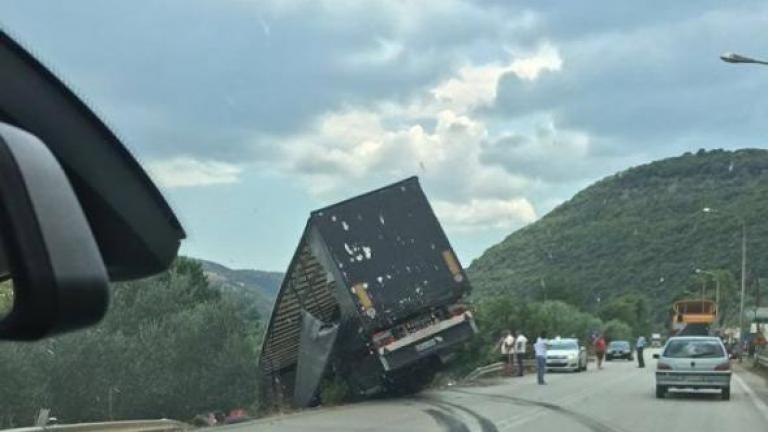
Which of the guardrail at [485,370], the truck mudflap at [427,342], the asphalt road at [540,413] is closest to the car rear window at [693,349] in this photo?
the asphalt road at [540,413]

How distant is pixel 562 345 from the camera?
133 ft

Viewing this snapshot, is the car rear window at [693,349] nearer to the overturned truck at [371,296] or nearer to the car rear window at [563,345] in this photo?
the overturned truck at [371,296]

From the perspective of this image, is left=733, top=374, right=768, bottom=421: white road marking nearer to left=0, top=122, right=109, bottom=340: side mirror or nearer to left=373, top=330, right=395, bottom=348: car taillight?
left=373, top=330, right=395, bottom=348: car taillight

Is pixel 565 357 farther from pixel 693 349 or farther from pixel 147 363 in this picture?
pixel 147 363

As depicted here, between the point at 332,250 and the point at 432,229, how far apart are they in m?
2.59

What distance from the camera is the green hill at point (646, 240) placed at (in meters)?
105

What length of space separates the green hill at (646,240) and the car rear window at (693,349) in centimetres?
7168

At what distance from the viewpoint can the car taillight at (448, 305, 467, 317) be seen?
20.8m

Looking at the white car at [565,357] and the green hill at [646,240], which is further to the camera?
the green hill at [646,240]

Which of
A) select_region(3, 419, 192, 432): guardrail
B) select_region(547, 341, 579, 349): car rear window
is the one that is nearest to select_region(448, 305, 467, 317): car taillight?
select_region(3, 419, 192, 432): guardrail

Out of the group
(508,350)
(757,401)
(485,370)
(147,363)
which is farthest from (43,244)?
(508,350)

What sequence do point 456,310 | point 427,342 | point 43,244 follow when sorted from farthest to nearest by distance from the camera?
1. point 456,310
2. point 427,342
3. point 43,244

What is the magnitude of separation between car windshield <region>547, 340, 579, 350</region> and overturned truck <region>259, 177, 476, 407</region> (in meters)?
20.0

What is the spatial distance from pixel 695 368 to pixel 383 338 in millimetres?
7931
